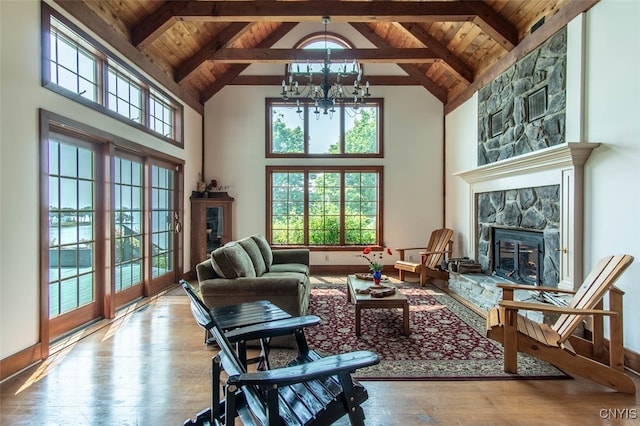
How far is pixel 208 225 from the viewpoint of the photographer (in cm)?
617

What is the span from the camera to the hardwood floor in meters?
2.01

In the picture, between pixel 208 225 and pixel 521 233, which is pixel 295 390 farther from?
pixel 208 225

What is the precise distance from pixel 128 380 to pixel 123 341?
83cm

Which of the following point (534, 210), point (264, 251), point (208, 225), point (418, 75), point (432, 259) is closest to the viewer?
point (534, 210)

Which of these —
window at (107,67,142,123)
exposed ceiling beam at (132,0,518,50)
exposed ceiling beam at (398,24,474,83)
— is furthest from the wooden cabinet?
exposed ceiling beam at (398,24,474,83)

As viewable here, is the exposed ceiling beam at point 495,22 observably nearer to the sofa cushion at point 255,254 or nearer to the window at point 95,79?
the sofa cushion at point 255,254

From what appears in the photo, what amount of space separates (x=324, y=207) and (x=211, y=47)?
134 inches

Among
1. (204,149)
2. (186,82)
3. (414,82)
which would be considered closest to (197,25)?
(186,82)

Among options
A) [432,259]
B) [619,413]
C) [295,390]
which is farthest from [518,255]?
[295,390]

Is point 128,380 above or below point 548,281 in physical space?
below

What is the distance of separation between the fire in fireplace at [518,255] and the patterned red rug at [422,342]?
31.8 inches

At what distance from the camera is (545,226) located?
3.65 metres

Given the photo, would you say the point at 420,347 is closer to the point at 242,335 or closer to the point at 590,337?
the point at 590,337

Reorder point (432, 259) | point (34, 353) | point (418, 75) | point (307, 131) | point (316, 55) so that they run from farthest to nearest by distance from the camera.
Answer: point (307, 131)
point (418, 75)
point (432, 259)
point (316, 55)
point (34, 353)
